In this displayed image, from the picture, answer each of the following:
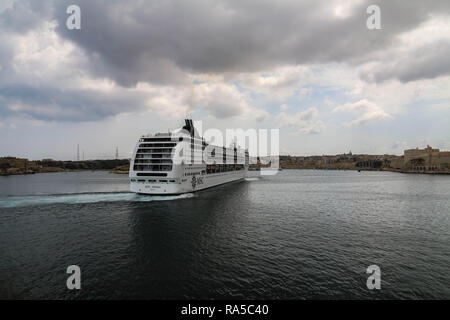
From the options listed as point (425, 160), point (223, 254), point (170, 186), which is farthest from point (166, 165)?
point (425, 160)

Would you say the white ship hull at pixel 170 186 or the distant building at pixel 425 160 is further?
the distant building at pixel 425 160

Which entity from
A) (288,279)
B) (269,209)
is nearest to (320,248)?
(288,279)

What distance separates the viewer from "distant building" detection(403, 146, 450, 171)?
163625mm

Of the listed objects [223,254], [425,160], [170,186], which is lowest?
[223,254]

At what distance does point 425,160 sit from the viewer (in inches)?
6939

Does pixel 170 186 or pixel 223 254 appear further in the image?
pixel 170 186

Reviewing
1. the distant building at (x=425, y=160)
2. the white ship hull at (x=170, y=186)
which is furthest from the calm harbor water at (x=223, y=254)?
the distant building at (x=425, y=160)

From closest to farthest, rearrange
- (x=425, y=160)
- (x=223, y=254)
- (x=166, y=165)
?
(x=223, y=254) → (x=166, y=165) → (x=425, y=160)

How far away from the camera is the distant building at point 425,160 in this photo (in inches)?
6442

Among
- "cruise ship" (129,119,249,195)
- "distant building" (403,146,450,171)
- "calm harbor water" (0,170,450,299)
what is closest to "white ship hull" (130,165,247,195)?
"cruise ship" (129,119,249,195)

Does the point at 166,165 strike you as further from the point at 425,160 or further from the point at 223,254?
the point at 425,160

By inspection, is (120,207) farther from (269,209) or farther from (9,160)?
(9,160)

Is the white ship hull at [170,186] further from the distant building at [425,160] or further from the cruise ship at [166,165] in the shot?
the distant building at [425,160]
